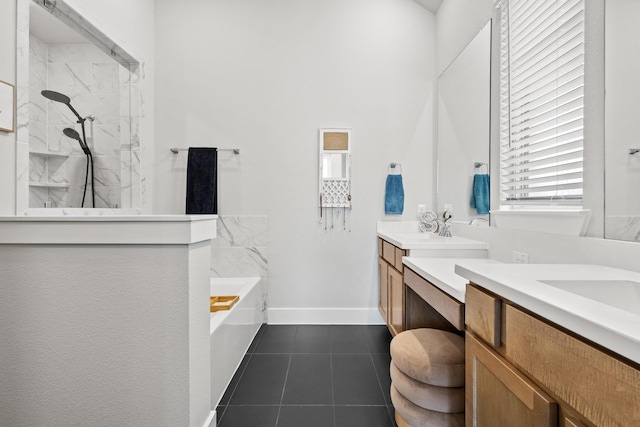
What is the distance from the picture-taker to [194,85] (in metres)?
2.87

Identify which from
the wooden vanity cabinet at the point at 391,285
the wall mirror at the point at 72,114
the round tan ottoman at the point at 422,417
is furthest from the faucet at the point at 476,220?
the wall mirror at the point at 72,114

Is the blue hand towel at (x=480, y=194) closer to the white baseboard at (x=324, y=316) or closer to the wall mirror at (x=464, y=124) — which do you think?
the wall mirror at (x=464, y=124)

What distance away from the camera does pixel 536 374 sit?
0.72 m

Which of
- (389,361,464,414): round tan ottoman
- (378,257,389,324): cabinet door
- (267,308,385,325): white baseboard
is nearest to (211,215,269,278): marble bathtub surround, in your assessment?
(267,308,385,325): white baseboard

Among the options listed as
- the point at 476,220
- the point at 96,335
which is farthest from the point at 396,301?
the point at 96,335

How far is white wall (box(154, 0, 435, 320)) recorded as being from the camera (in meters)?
2.86

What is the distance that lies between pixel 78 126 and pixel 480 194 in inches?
104

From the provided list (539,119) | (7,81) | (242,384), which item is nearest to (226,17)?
(7,81)

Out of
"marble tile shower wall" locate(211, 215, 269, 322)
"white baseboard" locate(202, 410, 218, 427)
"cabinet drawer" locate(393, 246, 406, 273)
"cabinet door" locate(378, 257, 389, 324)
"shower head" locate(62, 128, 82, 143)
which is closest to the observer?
"white baseboard" locate(202, 410, 218, 427)

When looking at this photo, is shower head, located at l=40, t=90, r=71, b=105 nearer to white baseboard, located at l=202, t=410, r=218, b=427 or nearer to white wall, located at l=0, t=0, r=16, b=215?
white wall, located at l=0, t=0, r=16, b=215

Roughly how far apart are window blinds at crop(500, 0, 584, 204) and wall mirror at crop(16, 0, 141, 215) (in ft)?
8.22

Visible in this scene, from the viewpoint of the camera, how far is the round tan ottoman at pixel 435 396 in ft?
4.07

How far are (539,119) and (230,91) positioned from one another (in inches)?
96.1

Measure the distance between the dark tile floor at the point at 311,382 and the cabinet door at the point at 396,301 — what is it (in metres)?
0.25
